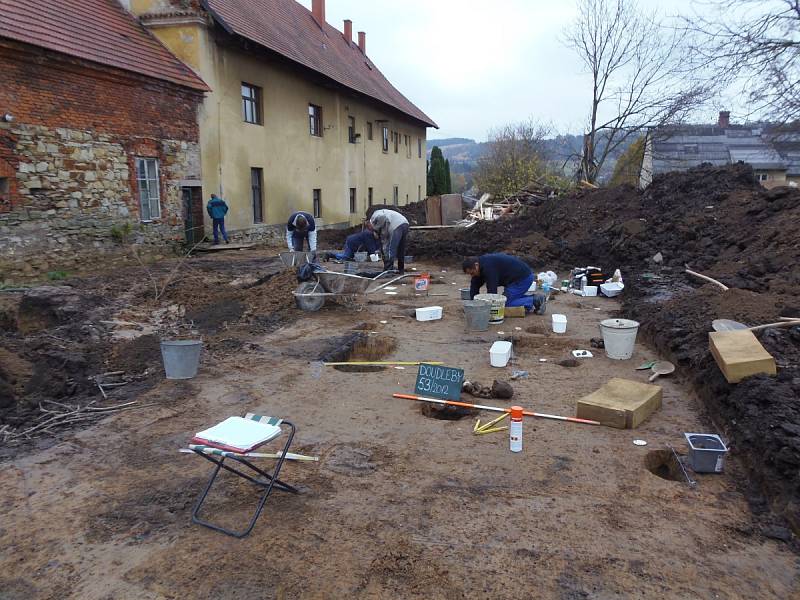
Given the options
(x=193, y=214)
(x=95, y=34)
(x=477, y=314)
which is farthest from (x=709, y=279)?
(x=95, y=34)

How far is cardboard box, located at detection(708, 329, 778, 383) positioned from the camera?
16.8 feet

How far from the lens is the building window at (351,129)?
83.6 feet

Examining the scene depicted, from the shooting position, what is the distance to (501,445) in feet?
16.3

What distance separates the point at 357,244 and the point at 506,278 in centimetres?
571

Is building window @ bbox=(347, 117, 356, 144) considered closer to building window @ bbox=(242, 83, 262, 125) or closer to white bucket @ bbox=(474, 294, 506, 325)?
building window @ bbox=(242, 83, 262, 125)

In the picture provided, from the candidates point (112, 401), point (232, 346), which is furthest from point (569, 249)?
point (112, 401)

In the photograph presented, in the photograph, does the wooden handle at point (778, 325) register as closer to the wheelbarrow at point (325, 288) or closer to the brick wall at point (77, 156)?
the wheelbarrow at point (325, 288)

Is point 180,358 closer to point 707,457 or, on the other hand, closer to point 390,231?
point 707,457

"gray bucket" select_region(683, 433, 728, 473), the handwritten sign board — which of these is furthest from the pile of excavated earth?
the handwritten sign board

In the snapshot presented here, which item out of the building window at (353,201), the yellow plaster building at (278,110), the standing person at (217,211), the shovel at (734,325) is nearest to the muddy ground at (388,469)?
the shovel at (734,325)

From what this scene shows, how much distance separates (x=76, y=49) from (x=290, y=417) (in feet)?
37.3

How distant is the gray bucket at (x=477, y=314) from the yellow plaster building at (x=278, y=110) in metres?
11.0

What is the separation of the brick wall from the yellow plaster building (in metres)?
1.57

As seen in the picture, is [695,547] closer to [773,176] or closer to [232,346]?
[232,346]
